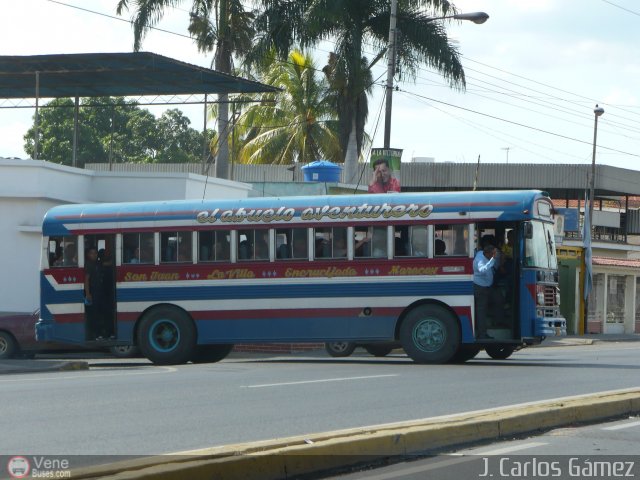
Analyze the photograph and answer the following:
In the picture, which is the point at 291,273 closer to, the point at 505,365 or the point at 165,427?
the point at 505,365

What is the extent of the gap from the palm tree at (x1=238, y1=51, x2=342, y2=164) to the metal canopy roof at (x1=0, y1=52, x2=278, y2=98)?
2000 cm

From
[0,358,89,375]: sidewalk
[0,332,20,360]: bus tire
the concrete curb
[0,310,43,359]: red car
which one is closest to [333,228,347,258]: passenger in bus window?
[0,358,89,375]: sidewalk

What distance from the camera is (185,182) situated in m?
30.0

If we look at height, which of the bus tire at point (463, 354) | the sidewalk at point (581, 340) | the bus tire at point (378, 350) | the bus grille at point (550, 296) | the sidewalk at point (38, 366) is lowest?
the sidewalk at point (581, 340)

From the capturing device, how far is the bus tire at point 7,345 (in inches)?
966

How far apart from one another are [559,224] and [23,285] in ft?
59.8

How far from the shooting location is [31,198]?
28312 mm

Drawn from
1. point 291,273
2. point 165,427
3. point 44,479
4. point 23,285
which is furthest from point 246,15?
point 44,479

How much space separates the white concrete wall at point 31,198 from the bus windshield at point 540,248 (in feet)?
34.1

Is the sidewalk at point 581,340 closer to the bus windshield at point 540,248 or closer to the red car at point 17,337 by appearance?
the bus windshield at point 540,248

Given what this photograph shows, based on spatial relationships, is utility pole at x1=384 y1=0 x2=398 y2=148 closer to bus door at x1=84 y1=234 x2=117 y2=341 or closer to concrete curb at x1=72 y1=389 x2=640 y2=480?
bus door at x1=84 y1=234 x2=117 y2=341

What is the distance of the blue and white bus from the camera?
20141 millimetres

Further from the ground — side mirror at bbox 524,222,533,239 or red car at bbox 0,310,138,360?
side mirror at bbox 524,222,533,239

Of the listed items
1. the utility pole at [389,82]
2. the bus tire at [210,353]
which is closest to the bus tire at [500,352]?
the bus tire at [210,353]
